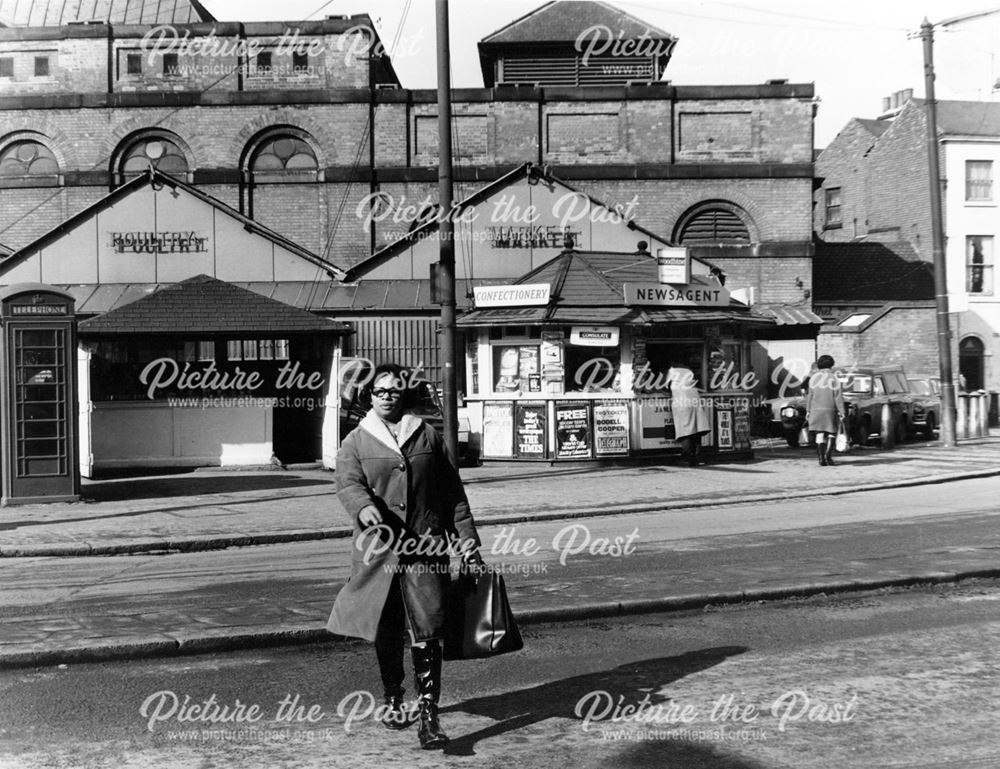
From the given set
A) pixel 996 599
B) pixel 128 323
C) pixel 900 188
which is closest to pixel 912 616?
pixel 996 599

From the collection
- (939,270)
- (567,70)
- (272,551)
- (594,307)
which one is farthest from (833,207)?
(272,551)

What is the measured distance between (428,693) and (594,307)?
52.7 ft

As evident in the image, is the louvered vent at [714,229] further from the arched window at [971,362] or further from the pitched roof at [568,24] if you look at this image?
the arched window at [971,362]

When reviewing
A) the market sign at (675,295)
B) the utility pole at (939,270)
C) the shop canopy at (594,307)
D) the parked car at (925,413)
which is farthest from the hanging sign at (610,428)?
the parked car at (925,413)

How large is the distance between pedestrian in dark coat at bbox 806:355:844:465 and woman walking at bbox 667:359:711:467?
76.2 inches

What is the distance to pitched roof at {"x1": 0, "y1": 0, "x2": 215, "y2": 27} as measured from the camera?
39.6 m

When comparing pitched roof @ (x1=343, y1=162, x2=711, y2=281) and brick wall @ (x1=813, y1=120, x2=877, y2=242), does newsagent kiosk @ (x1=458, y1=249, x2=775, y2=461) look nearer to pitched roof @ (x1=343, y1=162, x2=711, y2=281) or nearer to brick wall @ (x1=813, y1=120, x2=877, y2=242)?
pitched roof @ (x1=343, y1=162, x2=711, y2=281)

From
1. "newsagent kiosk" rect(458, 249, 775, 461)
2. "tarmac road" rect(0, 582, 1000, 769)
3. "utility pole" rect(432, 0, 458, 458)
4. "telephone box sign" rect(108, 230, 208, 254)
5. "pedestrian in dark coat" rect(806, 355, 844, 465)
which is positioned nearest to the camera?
"tarmac road" rect(0, 582, 1000, 769)

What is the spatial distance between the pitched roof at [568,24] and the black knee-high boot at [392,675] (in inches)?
1405

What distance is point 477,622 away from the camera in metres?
5.62

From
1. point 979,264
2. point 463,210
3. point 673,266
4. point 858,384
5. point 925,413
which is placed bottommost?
point 925,413

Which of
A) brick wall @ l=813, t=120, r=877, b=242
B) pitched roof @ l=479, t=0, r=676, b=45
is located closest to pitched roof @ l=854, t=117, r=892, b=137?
brick wall @ l=813, t=120, r=877, b=242

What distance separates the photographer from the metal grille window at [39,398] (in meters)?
15.6

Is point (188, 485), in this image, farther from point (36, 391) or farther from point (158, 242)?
point (158, 242)
